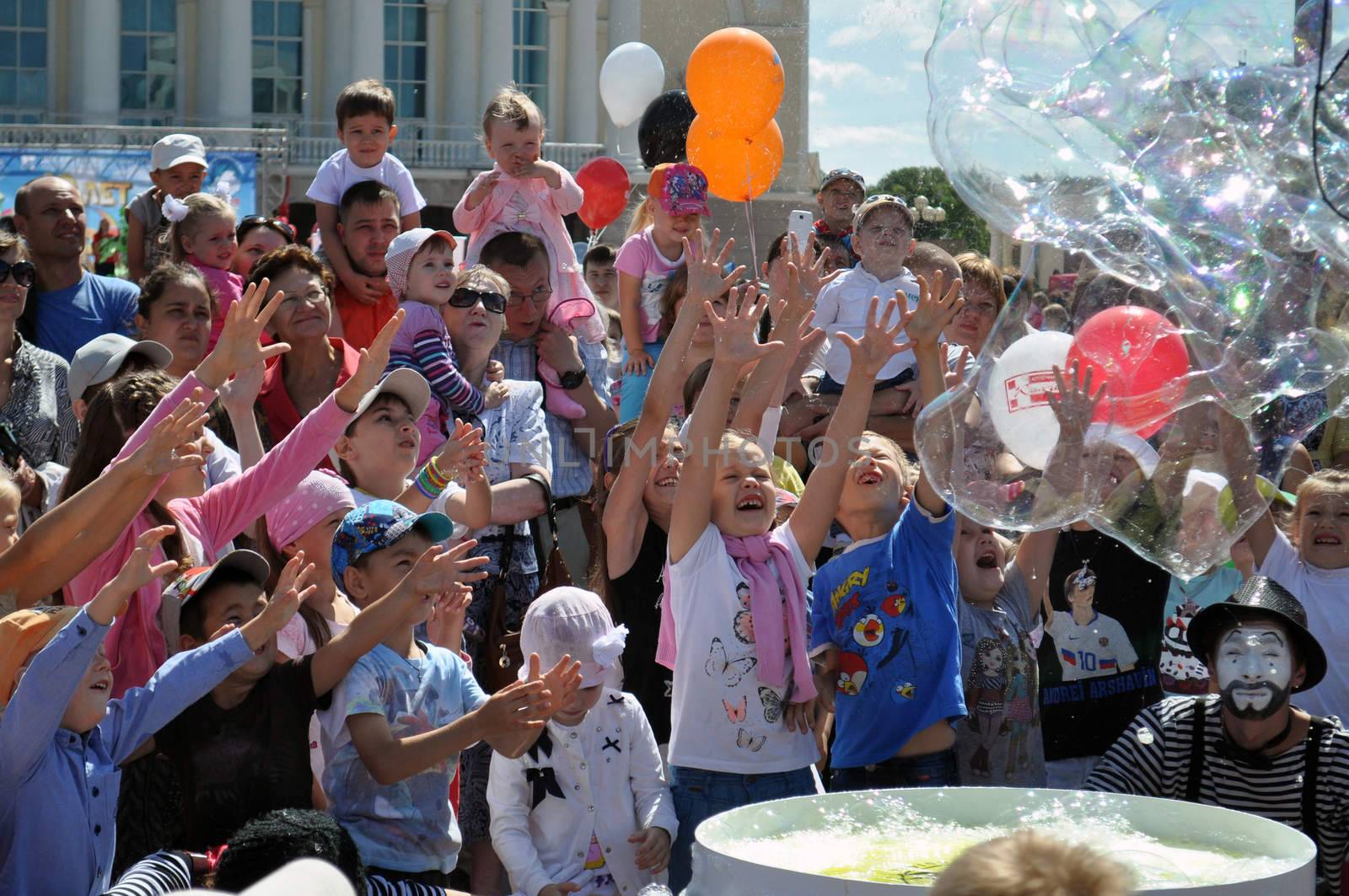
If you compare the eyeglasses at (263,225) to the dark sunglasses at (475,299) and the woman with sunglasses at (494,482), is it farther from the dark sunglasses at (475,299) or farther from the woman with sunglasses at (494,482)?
the dark sunglasses at (475,299)

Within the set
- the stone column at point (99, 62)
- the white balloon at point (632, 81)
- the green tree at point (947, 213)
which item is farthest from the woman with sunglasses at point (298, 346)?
the stone column at point (99, 62)

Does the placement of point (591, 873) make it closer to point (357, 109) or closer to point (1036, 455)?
point (1036, 455)

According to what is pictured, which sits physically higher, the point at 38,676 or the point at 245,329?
the point at 245,329

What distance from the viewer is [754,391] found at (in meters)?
4.83

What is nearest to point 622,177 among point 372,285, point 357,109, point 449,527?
point 357,109

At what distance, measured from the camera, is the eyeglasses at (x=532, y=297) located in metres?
5.94

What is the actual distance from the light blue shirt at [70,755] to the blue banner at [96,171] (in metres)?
14.9

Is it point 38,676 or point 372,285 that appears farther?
point 372,285

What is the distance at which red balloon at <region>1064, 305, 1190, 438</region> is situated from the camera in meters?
3.85

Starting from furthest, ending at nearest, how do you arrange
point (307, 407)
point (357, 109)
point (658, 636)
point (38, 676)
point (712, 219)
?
point (712, 219) < point (357, 109) < point (307, 407) < point (658, 636) < point (38, 676)

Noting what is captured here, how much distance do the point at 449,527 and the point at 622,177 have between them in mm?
5709

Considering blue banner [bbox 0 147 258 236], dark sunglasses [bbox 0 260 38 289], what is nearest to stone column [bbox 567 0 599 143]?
blue banner [bbox 0 147 258 236]

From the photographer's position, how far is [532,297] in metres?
5.98

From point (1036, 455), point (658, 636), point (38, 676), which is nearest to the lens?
point (38, 676)
